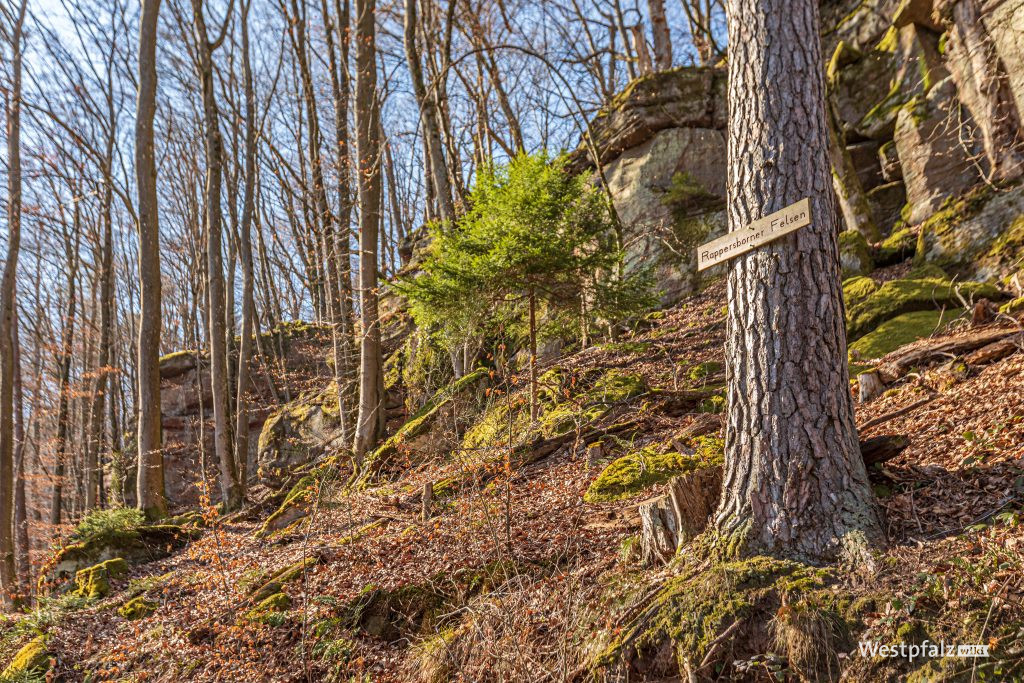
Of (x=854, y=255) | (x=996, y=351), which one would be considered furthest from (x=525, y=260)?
(x=854, y=255)

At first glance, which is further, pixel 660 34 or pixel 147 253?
pixel 660 34

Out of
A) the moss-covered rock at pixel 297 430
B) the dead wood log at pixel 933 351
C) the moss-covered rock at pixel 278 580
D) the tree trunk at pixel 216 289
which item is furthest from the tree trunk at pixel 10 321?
the dead wood log at pixel 933 351

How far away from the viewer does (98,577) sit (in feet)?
28.4

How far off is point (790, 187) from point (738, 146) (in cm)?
46

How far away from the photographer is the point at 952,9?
10.3 meters

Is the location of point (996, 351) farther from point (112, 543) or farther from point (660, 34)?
point (660, 34)

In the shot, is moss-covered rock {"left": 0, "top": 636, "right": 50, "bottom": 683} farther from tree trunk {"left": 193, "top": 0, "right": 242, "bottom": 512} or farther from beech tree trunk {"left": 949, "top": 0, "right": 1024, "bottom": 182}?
beech tree trunk {"left": 949, "top": 0, "right": 1024, "bottom": 182}

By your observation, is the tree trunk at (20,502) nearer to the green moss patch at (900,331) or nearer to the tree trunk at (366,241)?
the tree trunk at (366,241)

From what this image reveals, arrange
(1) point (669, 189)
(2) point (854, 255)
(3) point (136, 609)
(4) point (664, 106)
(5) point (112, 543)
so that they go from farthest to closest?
(4) point (664, 106), (1) point (669, 189), (2) point (854, 255), (5) point (112, 543), (3) point (136, 609)

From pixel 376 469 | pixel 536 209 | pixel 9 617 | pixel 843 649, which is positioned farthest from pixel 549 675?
pixel 9 617

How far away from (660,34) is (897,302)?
36.4 ft

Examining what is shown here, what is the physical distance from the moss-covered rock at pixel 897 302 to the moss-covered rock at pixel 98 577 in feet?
36.7

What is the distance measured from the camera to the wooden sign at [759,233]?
10.9ft

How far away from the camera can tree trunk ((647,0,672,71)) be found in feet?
50.5
